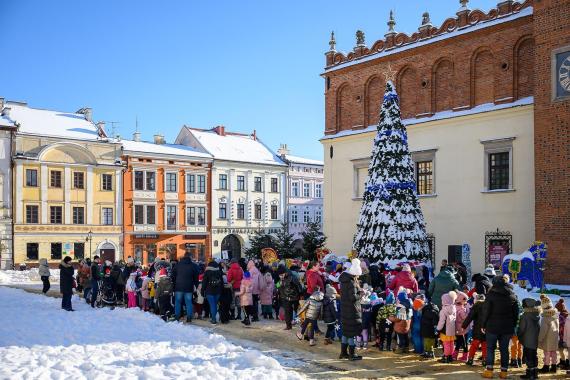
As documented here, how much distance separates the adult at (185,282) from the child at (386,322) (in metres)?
5.13

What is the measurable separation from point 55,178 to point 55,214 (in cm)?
254

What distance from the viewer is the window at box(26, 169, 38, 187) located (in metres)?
39.8

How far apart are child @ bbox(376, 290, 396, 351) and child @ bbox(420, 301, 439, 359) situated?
70 cm

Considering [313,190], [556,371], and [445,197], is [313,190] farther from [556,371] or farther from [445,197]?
[556,371]

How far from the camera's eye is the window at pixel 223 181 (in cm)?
4853

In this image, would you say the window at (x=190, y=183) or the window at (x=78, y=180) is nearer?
the window at (x=78, y=180)

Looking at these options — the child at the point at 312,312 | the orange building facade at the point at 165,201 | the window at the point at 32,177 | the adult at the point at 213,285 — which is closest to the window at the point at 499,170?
the adult at the point at 213,285

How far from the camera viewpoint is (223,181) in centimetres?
4878

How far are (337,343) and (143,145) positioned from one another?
1474 inches

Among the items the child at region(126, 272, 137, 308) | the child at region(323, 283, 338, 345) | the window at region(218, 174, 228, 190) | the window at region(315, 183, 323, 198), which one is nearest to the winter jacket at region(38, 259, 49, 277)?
the child at region(126, 272, 137, 308)

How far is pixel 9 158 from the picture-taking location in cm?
3897

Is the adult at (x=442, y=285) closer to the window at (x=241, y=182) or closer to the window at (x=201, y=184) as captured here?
the window at (x=201, y=184)

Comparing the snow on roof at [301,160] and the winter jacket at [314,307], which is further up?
the snow on roof at [301,160]

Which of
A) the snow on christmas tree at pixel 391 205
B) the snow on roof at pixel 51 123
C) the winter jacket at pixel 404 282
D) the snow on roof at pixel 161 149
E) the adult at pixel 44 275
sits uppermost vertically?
the snow on roof at pixel 51 123
